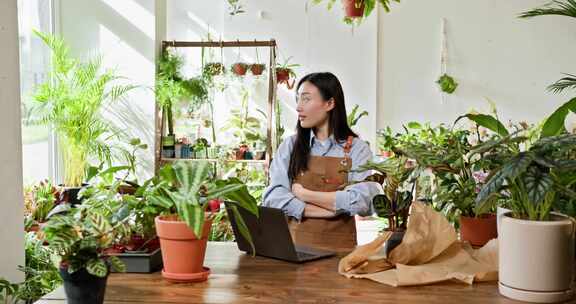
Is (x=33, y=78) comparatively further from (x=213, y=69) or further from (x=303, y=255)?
(x=303, y=255)

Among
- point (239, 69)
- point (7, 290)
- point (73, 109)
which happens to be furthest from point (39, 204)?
point (239, 69)

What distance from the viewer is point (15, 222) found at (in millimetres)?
3900

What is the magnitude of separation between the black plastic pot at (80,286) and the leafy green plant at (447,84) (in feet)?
22.7

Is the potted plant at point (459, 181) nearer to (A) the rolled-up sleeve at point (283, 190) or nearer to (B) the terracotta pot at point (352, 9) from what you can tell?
(A) the rolled-up sleeve at point (283, 190)

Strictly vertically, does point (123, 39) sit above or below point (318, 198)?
above

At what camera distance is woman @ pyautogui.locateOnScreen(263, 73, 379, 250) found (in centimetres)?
359

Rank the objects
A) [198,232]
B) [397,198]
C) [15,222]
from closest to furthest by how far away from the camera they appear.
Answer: [198,232]
[397,198]
[15,222]

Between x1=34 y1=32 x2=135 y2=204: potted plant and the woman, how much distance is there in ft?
7.12

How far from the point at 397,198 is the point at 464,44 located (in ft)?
21.3

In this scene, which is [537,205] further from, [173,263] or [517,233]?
[173,263]

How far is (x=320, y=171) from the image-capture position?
3.77 meters

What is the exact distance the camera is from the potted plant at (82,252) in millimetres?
1699

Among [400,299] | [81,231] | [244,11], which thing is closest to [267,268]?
[400,299]

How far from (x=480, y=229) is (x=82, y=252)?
1486 millimetres
